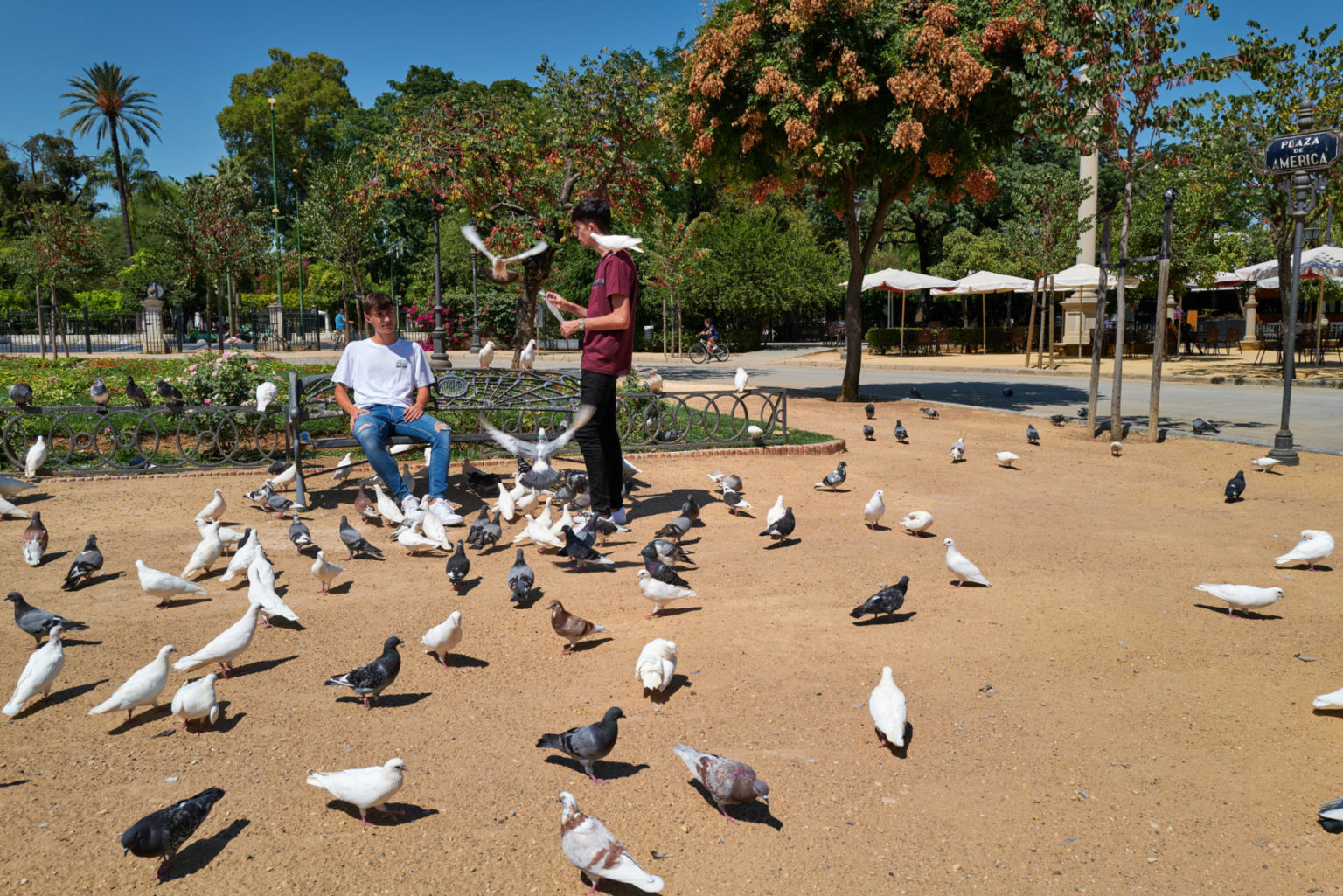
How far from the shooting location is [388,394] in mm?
6930

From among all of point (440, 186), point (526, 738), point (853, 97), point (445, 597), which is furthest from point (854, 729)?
point (440, 186)

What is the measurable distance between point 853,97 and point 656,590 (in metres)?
11.2

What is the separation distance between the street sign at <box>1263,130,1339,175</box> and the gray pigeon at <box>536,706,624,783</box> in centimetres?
1069

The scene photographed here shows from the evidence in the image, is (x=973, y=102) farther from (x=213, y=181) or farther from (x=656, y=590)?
(x=213, y=181)

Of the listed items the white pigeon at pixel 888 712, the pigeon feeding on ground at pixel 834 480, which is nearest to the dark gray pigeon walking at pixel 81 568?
the white pigeon at pixel 888 712

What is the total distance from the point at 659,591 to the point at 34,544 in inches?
168

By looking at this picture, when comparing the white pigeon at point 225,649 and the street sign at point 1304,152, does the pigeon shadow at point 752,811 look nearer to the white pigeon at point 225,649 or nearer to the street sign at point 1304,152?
the white pigeon at point 225,649

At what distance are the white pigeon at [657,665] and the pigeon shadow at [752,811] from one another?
641mm

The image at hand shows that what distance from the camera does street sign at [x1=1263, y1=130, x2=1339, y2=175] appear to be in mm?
9602

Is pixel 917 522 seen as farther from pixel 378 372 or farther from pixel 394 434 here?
pixel 378 372

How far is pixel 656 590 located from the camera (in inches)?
186

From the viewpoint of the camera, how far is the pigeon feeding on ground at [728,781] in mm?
2896

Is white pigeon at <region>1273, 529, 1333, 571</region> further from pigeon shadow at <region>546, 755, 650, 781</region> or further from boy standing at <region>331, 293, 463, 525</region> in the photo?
boy standing at <region>331, 293, 463, 525</region>

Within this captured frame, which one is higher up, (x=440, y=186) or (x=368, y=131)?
(x=368, y=131)
